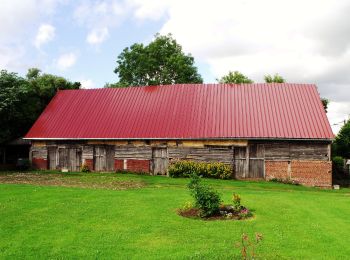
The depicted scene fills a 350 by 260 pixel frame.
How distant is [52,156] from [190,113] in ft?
41.5

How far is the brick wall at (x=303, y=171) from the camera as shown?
28594 millimetres

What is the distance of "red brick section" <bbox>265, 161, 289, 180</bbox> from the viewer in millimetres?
29547

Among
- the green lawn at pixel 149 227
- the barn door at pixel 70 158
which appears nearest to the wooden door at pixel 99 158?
the barn door at pixel 70 158

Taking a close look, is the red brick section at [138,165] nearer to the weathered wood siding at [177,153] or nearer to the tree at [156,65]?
the weathered wood siding at [177,153]

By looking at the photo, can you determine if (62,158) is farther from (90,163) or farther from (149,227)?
(149,227)

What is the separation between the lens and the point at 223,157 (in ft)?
100

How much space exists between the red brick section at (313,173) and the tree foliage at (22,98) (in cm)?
2370

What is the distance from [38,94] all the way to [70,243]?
108 ft

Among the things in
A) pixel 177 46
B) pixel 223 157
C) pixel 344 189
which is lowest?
pixel 344 189

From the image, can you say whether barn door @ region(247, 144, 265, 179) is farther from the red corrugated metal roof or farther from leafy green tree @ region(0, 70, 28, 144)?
leafy green tree @ region(0, 70, 28, 144)

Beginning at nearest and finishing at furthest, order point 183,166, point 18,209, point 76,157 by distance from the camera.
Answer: point 18,209
point 183,166
point 76,157

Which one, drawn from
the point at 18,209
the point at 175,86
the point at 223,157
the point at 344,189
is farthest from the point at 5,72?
the point at 344,189

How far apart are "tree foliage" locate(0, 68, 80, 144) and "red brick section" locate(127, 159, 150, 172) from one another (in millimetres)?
11490

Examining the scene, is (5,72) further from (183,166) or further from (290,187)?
(290,187)
